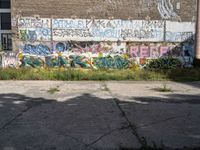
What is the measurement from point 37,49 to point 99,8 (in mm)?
4519

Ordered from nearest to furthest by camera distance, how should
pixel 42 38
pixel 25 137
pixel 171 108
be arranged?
pixel 25 137, pixel 171 108, pixel 42 38

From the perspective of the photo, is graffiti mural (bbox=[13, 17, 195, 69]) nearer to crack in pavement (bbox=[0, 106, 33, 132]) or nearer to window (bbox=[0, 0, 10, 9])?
window (bbox=[0, 0, 10, 9])

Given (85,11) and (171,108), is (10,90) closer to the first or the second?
(171,108)

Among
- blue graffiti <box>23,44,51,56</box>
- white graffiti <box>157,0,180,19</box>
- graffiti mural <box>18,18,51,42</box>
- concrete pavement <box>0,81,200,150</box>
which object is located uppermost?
white graffiti <box>157,0,180,19</box>

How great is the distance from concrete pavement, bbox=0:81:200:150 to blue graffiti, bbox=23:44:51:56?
7964 millimetres

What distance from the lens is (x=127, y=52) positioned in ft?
68.2

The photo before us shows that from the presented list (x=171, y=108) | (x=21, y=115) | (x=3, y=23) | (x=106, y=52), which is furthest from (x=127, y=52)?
(x=21, y=115)

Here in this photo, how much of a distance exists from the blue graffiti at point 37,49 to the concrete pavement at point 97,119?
7.96 m

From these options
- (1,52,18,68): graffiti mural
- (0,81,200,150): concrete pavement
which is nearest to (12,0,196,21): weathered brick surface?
(1,52,18,68): graffiti mural

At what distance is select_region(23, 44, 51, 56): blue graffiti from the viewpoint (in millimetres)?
20219

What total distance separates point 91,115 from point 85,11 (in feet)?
42.7

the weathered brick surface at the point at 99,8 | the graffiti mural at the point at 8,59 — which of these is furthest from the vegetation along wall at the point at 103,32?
the graffiti mural at the point at 8,59

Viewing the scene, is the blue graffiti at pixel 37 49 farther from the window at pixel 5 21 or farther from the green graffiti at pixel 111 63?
the green graffiti at pixel 111 63

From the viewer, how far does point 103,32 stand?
2048 centimetres
